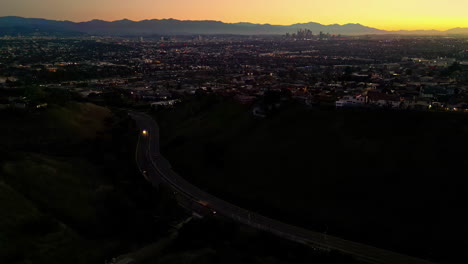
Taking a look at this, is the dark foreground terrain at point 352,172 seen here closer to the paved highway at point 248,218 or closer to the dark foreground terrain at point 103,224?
the paved highway at point 248,218

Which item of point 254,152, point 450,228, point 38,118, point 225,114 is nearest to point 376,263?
point 450,228

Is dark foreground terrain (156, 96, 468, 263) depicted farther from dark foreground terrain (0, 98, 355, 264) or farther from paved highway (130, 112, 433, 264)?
dark foreground terrain (0, 98, 355, 264)

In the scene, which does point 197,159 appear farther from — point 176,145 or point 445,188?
point 445,188

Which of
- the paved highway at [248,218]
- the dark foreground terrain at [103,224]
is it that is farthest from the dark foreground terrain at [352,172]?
the dark foreground terrain at [103,224]

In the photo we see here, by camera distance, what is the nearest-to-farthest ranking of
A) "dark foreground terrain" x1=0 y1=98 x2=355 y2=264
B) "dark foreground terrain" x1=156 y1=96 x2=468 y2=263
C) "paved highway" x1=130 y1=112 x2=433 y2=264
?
"dark foreground terrain" x1=0 y1=98 x2=355 y2=264 → "paved highway" x1=130 y1=112 x2=433 y2=264 → "dark foreground terrain" x1=156 y1=96 x2=468 y2=263

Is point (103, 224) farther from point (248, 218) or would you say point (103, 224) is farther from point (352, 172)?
point (352, 172)

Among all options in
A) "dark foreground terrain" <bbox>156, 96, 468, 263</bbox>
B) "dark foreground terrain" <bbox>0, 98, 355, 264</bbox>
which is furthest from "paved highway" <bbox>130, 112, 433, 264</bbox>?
"dark foreground terrain" <bbox>0, 98, 355, 264</bbox>
